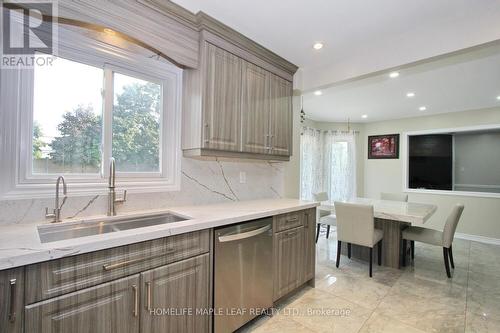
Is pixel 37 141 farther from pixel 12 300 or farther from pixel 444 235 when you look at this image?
pixel 444 235

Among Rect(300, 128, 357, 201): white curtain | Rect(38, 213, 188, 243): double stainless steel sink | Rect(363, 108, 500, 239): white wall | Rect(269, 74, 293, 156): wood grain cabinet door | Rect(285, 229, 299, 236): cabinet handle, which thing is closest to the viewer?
Rect(38, 213, 188, 243): double stainless steel sink

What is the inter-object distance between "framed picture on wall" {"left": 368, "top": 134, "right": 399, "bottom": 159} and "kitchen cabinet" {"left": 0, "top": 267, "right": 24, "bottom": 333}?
629cm

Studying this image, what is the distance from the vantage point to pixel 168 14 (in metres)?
1.74

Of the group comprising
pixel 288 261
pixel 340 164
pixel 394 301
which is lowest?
pixel 394 301

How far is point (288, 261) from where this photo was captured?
2.18 metres

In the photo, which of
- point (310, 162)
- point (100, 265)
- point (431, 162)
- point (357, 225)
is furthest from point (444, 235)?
point (100, 265)

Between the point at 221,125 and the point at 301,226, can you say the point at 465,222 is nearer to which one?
the point at 301,226

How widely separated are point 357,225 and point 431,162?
3.51 meters

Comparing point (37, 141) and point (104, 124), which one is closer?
point (37, 141)

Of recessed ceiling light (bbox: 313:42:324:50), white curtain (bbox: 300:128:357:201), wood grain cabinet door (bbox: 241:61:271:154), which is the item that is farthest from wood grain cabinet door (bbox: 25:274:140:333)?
white curtain (bbox: 300:128:357:201)

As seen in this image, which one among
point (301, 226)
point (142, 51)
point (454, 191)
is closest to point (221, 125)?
point (142, 51)

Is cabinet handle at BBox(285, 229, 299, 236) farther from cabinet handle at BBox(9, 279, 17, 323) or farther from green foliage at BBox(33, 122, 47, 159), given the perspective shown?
green foliage at BBox(33, 122, 47, 159)

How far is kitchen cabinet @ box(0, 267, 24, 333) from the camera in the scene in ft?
2.96

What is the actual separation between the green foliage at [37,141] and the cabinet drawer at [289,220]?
1.76 metres
